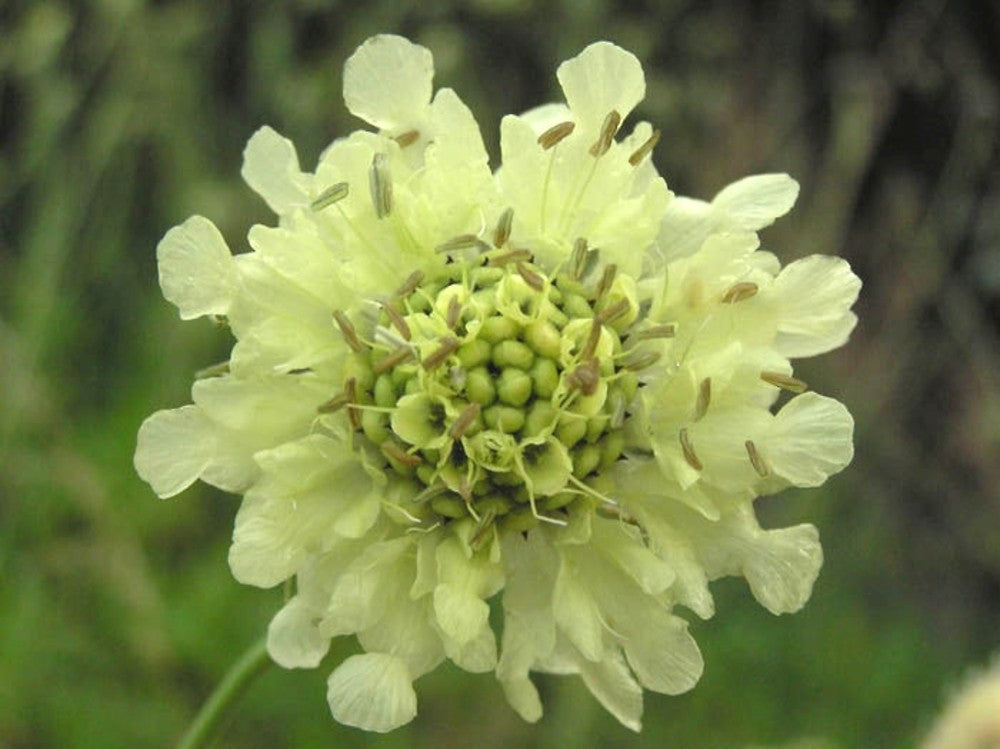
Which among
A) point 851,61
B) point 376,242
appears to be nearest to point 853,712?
point 851,61

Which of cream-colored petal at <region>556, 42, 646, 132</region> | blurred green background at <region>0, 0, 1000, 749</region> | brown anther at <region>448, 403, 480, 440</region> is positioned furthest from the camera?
blurred green background at <region>0, 0, 1000, 749</region>

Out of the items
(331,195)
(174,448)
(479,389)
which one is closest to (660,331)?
(479,389)

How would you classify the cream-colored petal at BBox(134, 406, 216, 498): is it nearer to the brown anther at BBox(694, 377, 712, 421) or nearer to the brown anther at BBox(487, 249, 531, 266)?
the brown anther at BBox(487, 249, 531, 266)

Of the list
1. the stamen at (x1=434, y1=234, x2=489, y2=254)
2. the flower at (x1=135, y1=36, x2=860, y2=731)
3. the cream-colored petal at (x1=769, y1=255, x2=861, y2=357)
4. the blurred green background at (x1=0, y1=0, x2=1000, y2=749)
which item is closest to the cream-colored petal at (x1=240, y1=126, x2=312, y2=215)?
the flower at (x1=135, y1=36, x2=860, y2=731)

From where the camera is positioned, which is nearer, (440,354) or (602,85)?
(440,354)

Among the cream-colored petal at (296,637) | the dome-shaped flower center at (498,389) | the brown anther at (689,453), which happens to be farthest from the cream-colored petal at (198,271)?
the brown anther at (689,453)

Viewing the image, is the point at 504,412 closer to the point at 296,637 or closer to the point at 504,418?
the point at 504,418

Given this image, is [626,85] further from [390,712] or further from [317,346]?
[390,712]
